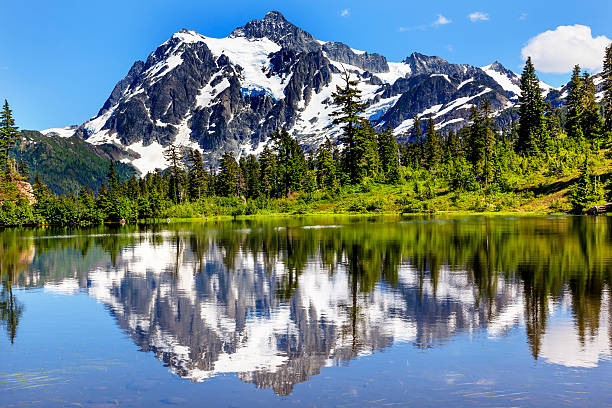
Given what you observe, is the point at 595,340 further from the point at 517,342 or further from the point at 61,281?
the point at 61,281

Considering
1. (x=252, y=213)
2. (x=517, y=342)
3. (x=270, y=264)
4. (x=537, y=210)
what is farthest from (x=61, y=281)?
(x=252, y=213)

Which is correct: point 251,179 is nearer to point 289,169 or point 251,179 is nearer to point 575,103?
point 289,169

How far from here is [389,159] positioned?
11856 cm

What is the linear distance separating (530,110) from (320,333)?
91.9m

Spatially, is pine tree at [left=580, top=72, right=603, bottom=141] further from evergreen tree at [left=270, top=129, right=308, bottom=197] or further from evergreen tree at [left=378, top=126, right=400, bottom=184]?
evergreen tree at [left=270, top=129, right=308, bottom=197]

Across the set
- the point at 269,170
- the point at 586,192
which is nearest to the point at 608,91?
the point at 586,192

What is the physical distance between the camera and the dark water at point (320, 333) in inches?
320

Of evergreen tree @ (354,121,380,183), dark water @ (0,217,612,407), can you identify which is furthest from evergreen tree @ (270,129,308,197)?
dark water @ (0,217,612,407)

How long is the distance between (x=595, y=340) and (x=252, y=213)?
83.4 metres

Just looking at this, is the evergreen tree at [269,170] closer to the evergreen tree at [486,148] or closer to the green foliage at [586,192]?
the evergreen tree at [486,148]

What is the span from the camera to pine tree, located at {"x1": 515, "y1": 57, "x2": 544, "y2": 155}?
3413 inches

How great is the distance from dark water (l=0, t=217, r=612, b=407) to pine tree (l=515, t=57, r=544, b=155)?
71.8 metres

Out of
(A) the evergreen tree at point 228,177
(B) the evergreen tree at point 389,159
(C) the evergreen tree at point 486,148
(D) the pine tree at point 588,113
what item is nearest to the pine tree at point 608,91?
(D) the pine tree at point 588,113

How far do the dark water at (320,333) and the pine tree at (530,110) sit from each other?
71804 millimetres
